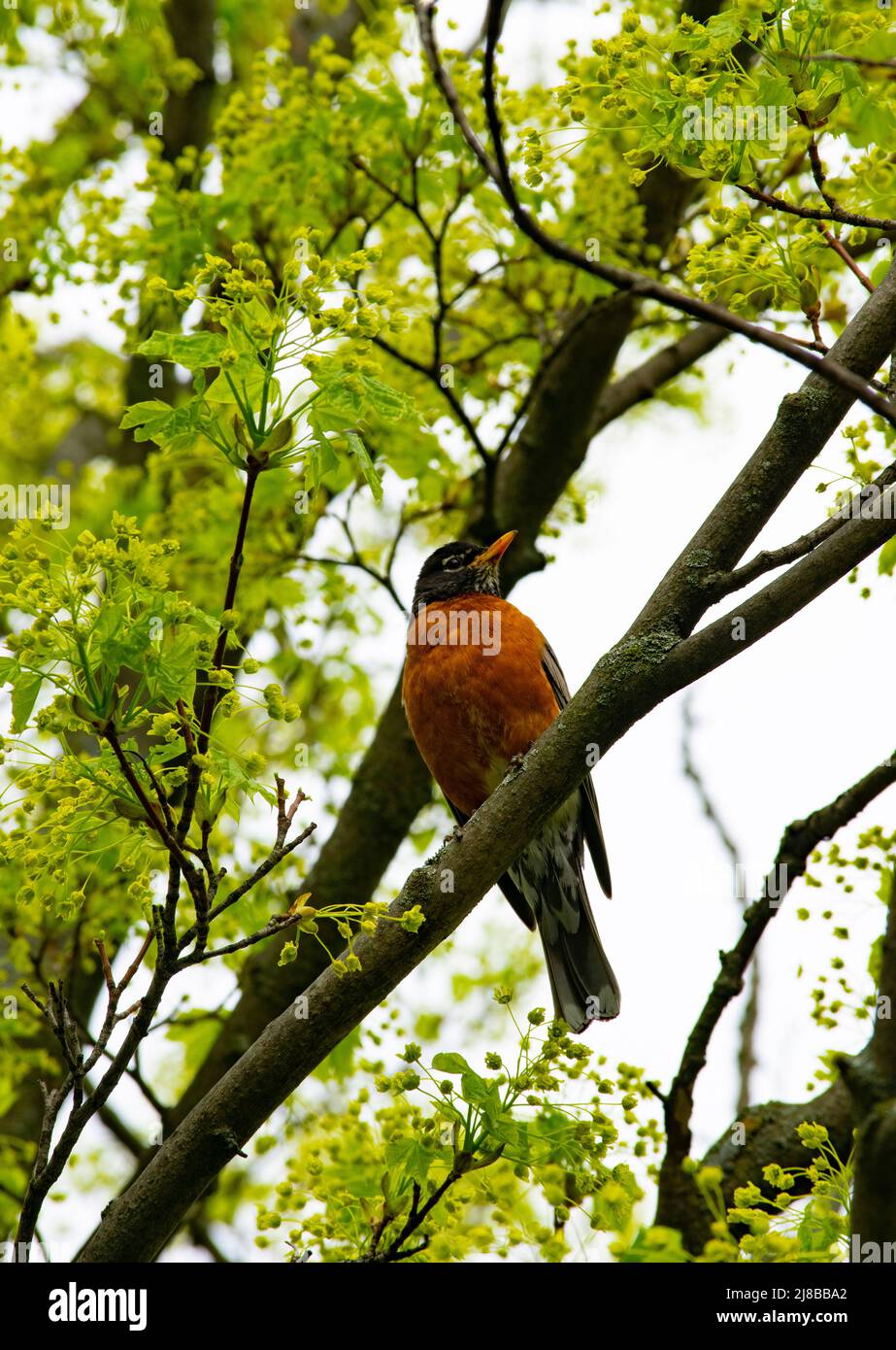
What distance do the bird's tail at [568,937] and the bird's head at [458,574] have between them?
4.28ft

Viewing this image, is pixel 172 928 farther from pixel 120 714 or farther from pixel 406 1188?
pixel 406 1188

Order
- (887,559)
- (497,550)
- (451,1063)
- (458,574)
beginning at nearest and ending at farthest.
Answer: (451,1063)
(887,559)
(497,550)
(458,574)

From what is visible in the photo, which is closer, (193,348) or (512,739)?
(193,348)

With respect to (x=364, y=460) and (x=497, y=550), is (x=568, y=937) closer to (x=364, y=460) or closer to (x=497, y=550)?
(x=497, y=550)

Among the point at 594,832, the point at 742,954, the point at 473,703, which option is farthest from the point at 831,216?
the point at 594,832

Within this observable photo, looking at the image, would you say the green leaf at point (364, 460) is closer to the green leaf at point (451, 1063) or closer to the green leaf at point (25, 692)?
the green leaf at point (25, 692)

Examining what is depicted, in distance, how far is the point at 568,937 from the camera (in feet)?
19.6

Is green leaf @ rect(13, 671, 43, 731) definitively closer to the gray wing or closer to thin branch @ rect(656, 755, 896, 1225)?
thin branch @ rect(656, 755, 896, 1225)

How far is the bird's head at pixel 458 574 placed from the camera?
6.30 meters

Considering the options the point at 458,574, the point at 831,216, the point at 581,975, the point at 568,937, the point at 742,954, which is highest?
the point at 458,574

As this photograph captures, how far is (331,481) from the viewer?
4.93 metres

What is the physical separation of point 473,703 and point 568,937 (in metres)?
1.17

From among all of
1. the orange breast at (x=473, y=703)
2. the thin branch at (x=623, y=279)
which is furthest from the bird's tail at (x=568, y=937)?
the thin branch at (x=623, y=279)

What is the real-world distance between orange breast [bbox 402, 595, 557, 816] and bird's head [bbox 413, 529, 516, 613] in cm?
40
